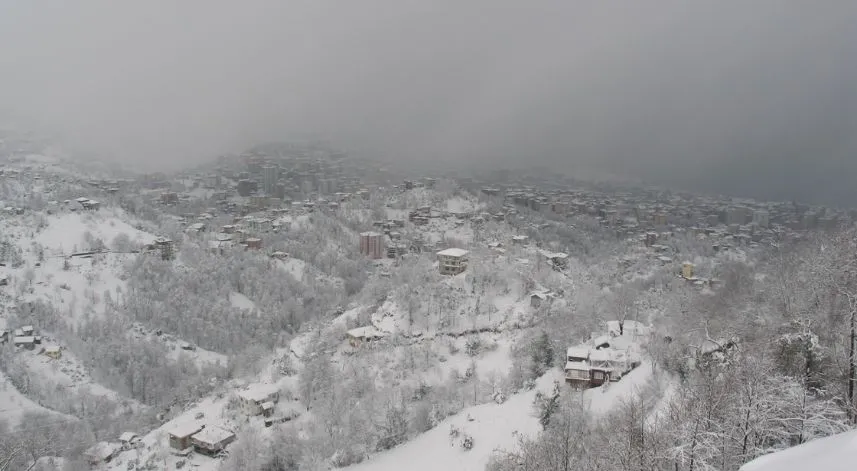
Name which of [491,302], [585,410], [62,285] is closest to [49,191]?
[62,285]

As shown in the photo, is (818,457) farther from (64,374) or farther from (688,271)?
(64,374)

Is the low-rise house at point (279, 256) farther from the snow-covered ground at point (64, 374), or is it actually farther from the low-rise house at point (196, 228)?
the snow-covered ground at point (64, 374)

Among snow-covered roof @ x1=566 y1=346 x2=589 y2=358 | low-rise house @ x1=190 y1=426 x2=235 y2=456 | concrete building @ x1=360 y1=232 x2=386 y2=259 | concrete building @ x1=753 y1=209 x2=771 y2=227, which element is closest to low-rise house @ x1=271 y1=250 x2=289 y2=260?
concrete building @ x1=360 y1=232 x2=386 y2=259

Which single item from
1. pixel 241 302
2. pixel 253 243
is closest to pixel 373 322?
pixel 241 302

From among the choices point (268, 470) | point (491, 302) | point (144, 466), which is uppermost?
point (491, 302)

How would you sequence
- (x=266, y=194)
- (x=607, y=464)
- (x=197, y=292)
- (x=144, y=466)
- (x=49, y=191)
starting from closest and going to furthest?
(x=607, y=464)
(x=144, y=466)
(x=197, y=292)
(x=49, y=191)
(x=266, y=194)

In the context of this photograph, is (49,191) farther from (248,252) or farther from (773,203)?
(773,203)

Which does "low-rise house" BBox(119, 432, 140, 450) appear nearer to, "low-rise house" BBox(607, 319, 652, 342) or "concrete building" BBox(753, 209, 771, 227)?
"low-rise house" BBox(607, 319, 652, 342)

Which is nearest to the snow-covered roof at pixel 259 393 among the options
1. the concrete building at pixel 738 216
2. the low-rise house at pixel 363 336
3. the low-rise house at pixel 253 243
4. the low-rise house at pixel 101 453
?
the low-rise house at pixel 363 336
